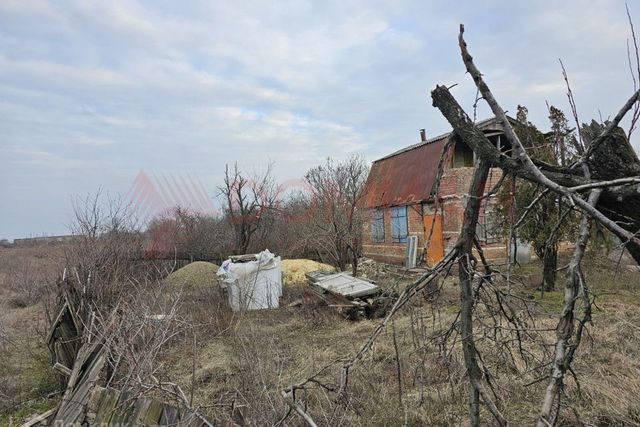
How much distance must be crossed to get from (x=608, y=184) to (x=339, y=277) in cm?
1045

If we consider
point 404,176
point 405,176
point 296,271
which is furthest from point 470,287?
point 404,176

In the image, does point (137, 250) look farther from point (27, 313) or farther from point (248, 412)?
point (248, 412)

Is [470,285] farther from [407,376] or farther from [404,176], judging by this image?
[404,176]

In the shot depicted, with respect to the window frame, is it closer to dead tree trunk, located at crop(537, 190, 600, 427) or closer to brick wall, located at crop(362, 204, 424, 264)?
brick wall, located at crop(362, 204, 424, 264)

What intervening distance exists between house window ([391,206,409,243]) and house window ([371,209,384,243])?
1.05 metres

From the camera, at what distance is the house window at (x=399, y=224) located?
18.3 metres

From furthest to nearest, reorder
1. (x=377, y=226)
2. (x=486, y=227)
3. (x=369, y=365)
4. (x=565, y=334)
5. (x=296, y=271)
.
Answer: (x=377, y=226) → (x=296, y=271) → (x=486, y=227) → (x=369, y=365) → (x=565, y=334)

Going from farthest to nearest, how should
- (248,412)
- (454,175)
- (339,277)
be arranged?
(454,175) → (339,277) → (248,412)

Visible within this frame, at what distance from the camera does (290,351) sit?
7.14 metres

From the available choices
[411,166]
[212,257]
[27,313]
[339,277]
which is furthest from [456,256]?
[212,257]

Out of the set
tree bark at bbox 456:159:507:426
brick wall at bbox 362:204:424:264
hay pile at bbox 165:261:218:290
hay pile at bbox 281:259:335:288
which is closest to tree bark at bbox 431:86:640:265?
tree bark at bbox 456:159:507:426

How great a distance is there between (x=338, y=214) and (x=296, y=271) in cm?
316

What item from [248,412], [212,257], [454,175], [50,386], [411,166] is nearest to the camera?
[248,412]

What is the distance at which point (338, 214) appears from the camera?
17516mm
